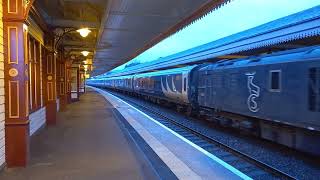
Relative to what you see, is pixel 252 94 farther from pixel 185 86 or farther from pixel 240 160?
pixel 185 86

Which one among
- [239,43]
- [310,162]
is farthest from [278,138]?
[239,43]

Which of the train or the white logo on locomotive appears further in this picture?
the white logo on locomotive

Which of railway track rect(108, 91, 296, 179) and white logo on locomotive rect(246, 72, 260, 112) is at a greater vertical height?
white logo on locomotive rect(246, 72, 260, 112)

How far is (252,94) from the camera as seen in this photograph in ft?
36.3

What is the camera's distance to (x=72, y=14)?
13.0 metres

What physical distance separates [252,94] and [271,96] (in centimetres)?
112

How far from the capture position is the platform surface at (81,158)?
630cm

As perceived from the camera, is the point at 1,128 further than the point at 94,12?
No

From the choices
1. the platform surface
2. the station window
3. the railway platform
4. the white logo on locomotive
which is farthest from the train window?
the station window

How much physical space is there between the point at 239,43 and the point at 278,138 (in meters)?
9.44

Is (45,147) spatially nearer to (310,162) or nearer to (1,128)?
(1,128)

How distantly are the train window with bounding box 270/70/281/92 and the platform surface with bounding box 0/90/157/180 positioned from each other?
369 cm

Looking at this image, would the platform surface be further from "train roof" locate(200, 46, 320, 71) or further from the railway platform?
"train roof" locate(200, 46, 320, 71)

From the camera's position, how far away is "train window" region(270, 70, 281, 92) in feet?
31.8
